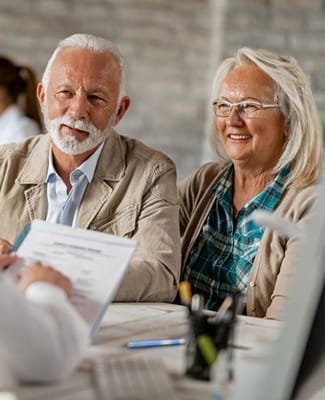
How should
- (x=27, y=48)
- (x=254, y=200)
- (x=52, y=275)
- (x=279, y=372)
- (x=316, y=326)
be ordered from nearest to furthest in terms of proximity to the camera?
(x=279, y=372) < (x=316, y=326) < (x=52, y=275) < (x=254, y=200) < (x=27, y=48)

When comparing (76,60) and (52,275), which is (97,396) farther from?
(76,60)

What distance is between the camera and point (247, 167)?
2820 mm

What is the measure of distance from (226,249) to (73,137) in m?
0.58

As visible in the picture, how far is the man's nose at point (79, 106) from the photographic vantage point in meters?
2.56

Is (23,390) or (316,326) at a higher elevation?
(316,326)

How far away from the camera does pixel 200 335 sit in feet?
5.10

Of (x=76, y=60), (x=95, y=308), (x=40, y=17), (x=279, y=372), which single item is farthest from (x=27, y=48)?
(x=279, y=372)

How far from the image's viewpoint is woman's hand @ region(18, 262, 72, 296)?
Answer: 64.9 inches

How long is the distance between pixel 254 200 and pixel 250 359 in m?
1.36

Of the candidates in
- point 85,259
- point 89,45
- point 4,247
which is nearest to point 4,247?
point 4,247

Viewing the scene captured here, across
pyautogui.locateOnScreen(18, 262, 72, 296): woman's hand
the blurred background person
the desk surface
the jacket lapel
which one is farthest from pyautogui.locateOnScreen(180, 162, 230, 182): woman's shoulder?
the blurred background person

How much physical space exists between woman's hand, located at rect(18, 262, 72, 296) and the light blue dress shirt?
86 centimetres

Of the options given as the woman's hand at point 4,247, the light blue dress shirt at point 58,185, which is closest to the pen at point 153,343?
the woman's hand at point 4,247

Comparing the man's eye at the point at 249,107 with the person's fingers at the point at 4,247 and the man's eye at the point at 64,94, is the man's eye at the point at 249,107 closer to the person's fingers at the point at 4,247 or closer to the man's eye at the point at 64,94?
the man's eye at the point at 64,94
